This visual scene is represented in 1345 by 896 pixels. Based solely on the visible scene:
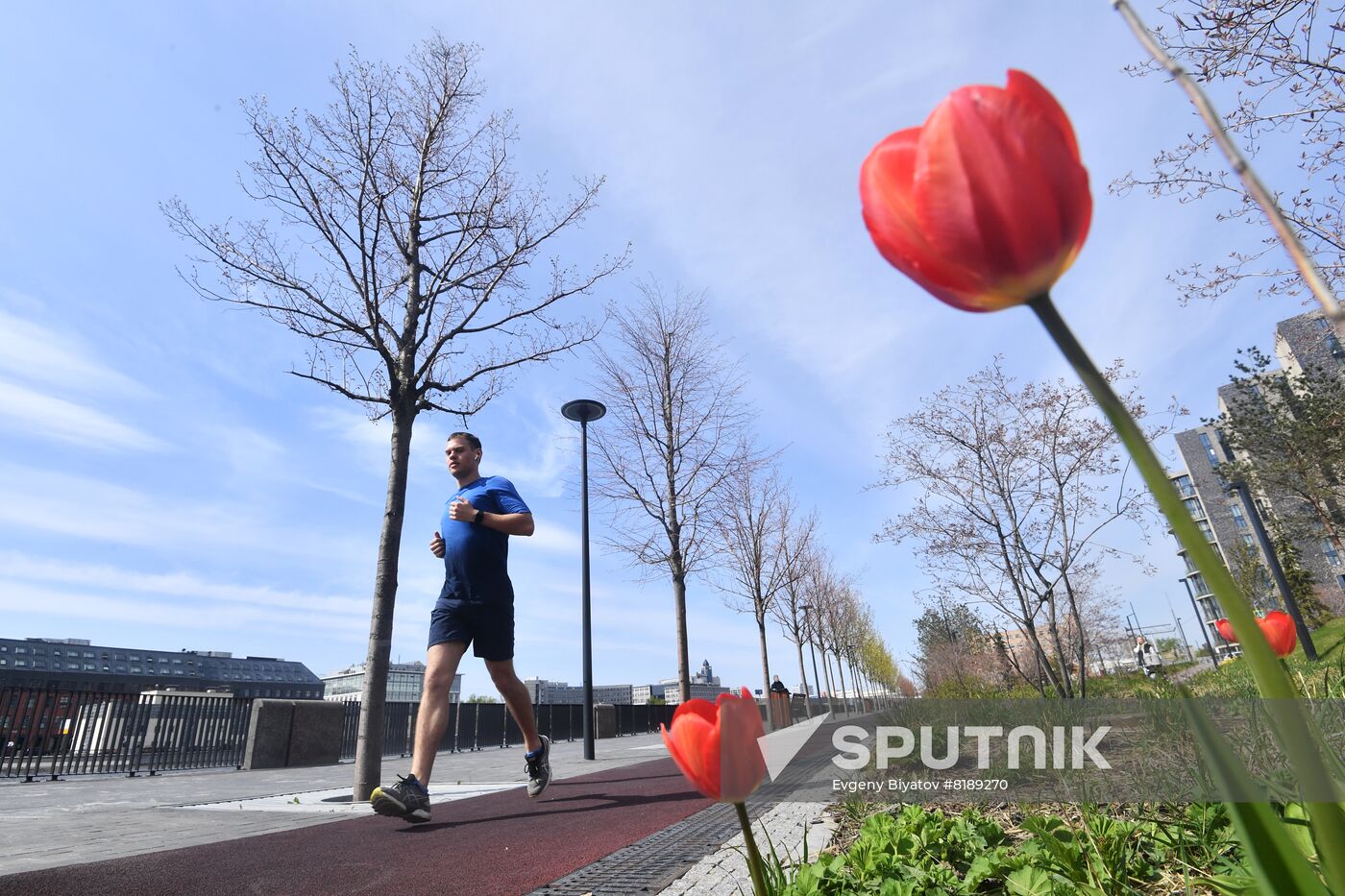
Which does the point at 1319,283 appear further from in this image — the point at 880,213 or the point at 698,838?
the point at 698,838

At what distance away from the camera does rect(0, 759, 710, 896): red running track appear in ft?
8.48

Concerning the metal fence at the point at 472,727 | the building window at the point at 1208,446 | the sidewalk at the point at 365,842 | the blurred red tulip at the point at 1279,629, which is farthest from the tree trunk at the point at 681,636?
the building window at the point at 1208,446

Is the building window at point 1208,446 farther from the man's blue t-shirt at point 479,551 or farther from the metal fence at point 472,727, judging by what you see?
the man's blue t-shirt at point 479,551

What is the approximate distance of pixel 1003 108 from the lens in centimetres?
60

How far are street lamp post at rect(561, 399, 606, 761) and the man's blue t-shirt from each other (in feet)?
21.6

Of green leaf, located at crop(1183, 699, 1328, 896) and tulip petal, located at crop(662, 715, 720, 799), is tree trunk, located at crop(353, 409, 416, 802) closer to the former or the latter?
tulip petal, located at crop(662, 715, 720, 799)

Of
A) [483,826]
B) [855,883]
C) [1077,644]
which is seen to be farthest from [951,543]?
[855,883]

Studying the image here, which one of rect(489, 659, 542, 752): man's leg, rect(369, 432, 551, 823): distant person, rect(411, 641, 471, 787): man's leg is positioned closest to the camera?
rect(411, 641, 471, 787): man's leg

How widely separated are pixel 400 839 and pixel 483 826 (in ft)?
1.56

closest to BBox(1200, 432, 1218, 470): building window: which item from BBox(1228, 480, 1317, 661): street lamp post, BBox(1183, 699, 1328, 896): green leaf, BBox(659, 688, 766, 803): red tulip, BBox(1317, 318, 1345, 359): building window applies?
BBox(1228, 480, 1317, 661): street lamp post

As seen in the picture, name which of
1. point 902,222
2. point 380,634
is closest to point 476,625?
point 380,634

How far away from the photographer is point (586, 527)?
40.1 ft

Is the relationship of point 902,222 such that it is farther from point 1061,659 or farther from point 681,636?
point 681,636

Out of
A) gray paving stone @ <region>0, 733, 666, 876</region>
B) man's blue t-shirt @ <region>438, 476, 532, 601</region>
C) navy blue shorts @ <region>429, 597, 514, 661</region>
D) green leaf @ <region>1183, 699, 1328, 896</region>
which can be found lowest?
gray paving stone @ <region>0, 733, 666, 876</region>
